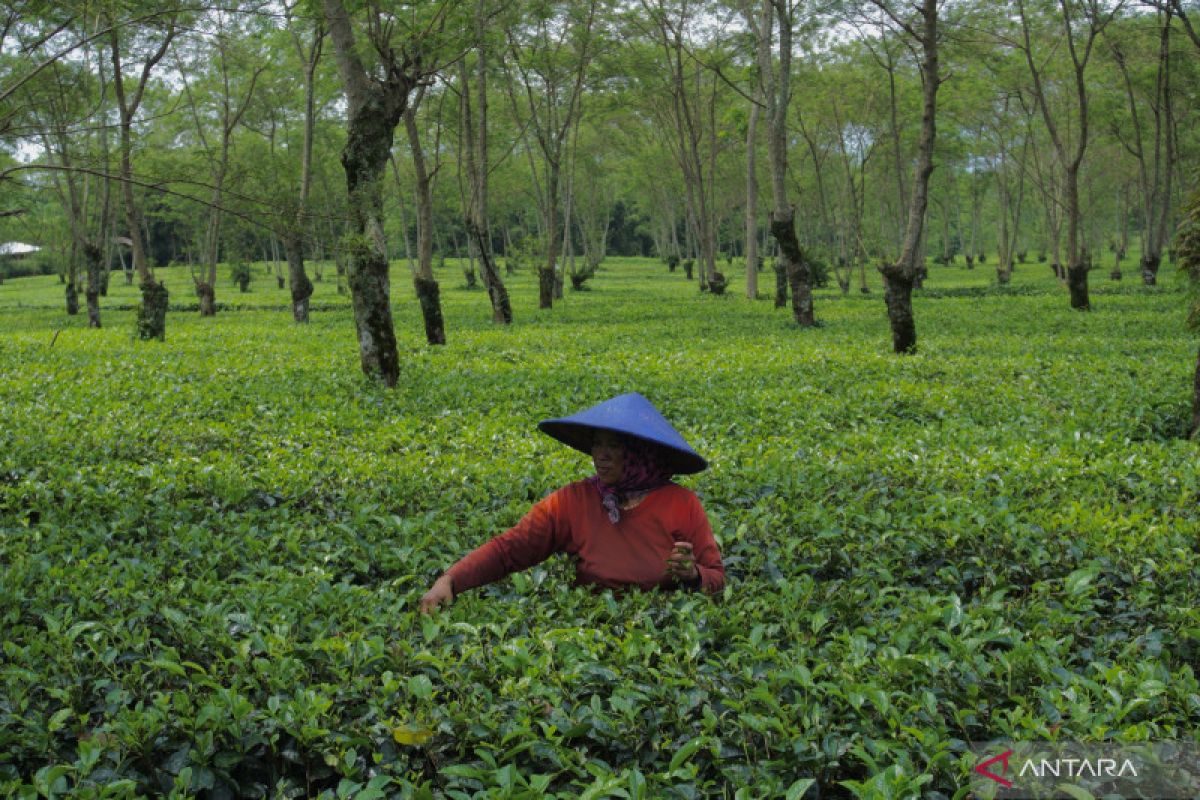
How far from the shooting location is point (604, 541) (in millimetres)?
4594

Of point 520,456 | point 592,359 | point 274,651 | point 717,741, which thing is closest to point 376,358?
point 592,359

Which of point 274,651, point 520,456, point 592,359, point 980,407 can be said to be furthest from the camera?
point 592,359

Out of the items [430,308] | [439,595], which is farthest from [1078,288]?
[439,595]

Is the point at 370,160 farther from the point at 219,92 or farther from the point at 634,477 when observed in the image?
the point at 219,92

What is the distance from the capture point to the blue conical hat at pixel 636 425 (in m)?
4.26

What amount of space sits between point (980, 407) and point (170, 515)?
876 cm

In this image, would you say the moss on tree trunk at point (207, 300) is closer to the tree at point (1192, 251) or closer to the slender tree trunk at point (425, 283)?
the slender tree trunk at point (425, 283)

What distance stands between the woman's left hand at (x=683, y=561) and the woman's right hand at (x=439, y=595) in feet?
3.52

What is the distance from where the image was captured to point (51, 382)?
12938 millimetres

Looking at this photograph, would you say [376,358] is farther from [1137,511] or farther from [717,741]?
[717,741]

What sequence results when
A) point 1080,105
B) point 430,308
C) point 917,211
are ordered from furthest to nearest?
point 1080,105 → point 430,308 → point 917,211

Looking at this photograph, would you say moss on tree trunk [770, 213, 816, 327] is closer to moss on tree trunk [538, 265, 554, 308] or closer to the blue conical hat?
moss on tree trunk [538, 265, 554, 308]

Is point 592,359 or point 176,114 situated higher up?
point 176,114

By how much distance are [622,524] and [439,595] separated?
0.97 meters
